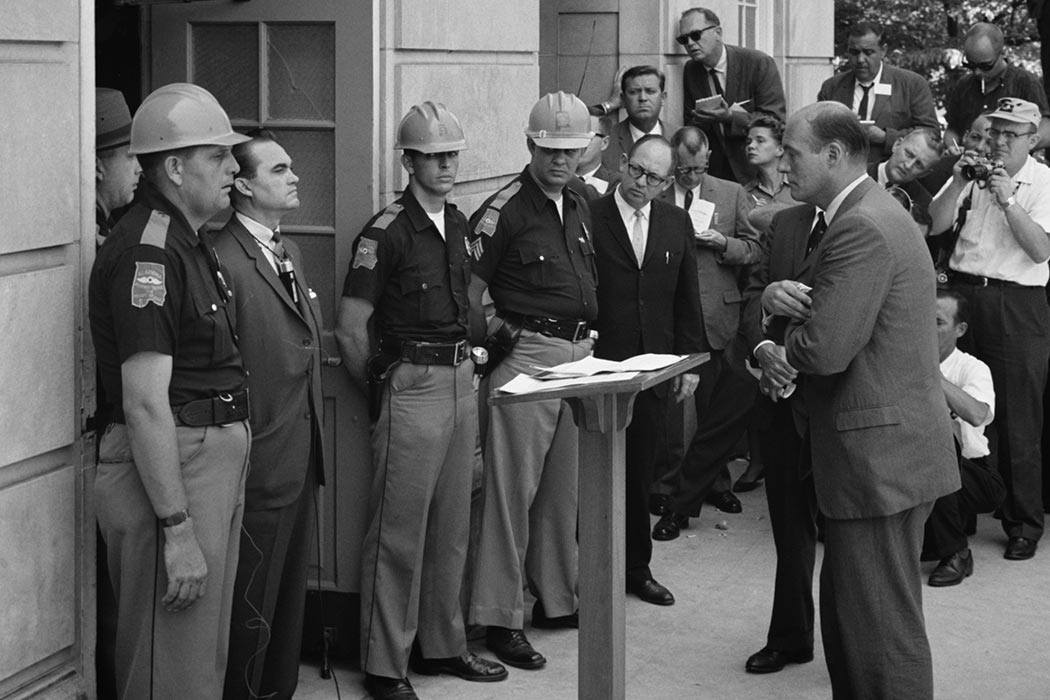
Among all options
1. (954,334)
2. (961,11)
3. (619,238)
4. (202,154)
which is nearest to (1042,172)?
(954,334)

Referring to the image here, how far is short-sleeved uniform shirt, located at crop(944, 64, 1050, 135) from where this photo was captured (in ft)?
34.7

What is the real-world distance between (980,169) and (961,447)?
135 centimetres

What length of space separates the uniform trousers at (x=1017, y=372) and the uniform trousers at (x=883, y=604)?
10.2ft

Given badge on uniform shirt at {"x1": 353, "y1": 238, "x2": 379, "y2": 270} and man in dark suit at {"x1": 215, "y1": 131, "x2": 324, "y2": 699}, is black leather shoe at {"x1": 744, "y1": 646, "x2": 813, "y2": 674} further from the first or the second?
badge on uniform shirt at {"x1": 353, "y1": 238, "x2": 379, "y2": 270}

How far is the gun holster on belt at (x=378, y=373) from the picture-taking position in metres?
6.08

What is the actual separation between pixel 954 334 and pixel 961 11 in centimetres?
1216

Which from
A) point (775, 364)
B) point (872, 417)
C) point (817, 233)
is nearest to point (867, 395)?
point (872, 417)

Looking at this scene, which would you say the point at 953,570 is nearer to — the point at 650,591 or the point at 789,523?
the point at 650,591

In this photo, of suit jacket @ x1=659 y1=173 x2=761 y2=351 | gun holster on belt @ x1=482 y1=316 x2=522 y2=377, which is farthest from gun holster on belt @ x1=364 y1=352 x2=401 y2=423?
suit jacket @ x1=659 y1=173 x2=761 y2=351

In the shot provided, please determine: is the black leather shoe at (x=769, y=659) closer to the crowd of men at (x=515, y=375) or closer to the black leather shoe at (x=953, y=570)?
the crowd of men at (x=515, y=375)

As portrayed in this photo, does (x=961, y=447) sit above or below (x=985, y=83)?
below

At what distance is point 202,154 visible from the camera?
4.89m

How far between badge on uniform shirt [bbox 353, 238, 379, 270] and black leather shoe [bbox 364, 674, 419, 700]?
4.96ft

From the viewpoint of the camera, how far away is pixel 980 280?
831 cm
